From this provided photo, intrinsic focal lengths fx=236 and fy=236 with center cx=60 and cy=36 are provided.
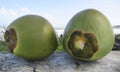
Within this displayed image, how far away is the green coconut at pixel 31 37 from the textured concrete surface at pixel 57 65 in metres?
0.04

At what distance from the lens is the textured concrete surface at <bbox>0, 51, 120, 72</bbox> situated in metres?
0.77

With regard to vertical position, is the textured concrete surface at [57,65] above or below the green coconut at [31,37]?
below

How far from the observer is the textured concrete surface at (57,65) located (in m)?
0.77

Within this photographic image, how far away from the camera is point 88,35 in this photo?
2.45 ft

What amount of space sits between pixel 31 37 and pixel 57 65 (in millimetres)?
136

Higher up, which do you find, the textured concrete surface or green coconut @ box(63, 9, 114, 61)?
green coconut @ box(63, 9, 114, 61)

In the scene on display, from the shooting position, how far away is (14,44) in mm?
774

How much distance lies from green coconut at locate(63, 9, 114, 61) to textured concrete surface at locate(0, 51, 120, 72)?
0.12 ft

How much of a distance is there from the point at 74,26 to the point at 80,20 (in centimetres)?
3

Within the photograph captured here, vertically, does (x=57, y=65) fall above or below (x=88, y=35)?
below

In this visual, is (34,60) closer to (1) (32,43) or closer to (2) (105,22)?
(1) (32,43)

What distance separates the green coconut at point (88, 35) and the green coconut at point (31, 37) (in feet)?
0.20

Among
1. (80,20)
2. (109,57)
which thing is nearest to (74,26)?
(80,20)

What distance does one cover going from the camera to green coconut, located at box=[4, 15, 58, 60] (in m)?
0.76
